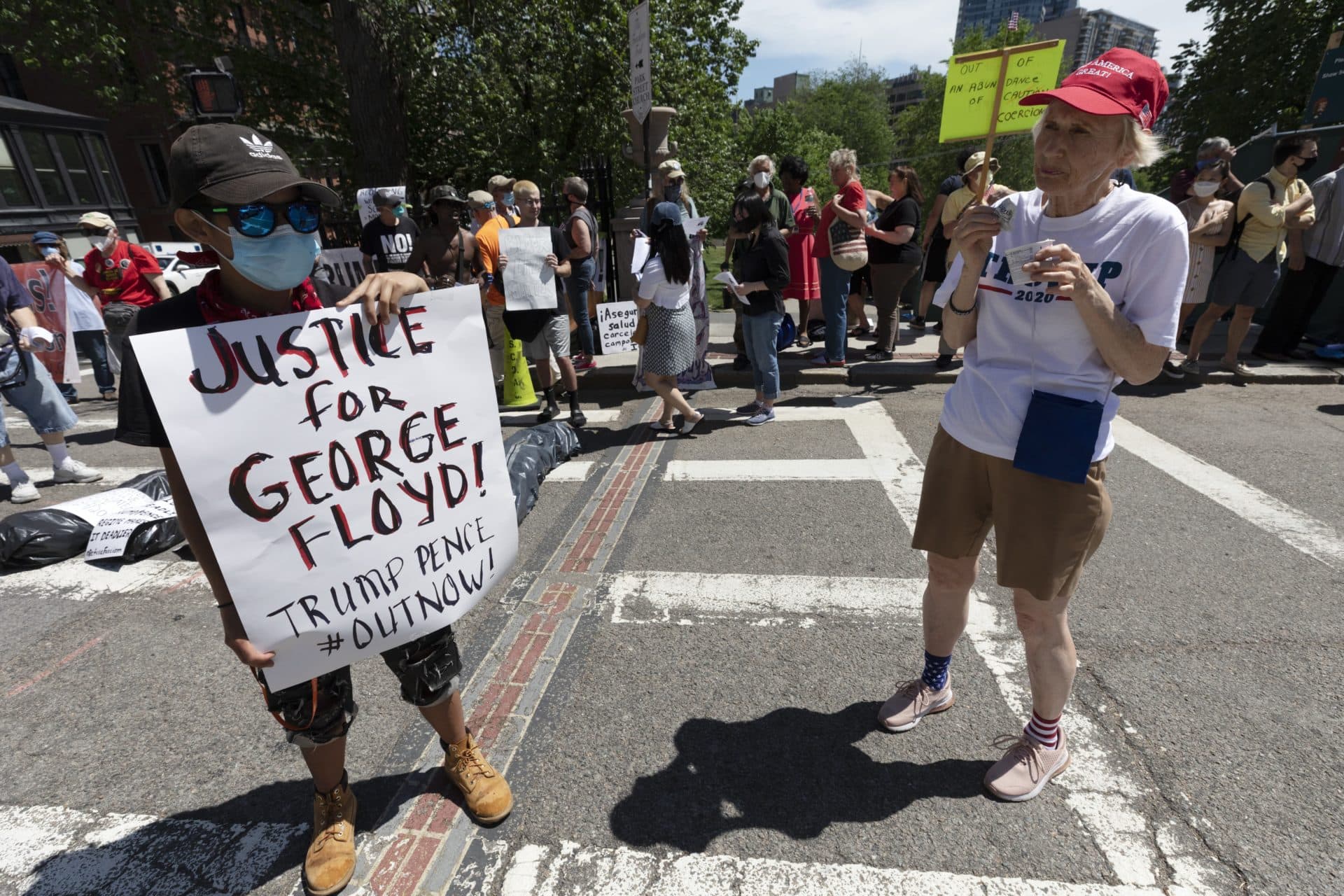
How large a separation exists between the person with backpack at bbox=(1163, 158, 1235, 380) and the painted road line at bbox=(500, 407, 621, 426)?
5277 millimetres

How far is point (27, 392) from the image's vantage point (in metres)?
5.10

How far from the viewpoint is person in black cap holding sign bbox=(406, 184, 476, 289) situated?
6.21 metres

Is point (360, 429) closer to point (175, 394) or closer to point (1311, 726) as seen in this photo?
point (175, 394)

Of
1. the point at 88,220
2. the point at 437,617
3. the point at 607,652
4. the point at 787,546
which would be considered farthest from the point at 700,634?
the point at 88,220

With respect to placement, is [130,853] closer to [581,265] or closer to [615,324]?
[615,324]

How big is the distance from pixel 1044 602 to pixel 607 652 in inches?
71.0

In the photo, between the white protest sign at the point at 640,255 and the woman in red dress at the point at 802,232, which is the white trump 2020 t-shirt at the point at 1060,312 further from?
the woman in red dress at the point at 802,232

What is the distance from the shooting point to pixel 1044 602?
6.63ft

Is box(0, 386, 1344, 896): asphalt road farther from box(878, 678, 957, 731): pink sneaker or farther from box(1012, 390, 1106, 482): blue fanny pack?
box(1012, 390, 1106, 482): blue fanny pack

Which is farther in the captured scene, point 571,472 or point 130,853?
point 571,472

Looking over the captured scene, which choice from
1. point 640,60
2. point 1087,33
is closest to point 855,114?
point 1087,33

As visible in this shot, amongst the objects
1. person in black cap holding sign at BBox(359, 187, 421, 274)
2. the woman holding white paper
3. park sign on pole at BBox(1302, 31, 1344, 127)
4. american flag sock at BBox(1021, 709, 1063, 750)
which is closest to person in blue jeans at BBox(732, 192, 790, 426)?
the woman holding white paper

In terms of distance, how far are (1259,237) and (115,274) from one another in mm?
11046

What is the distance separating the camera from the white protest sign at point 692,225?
17.8 ft
